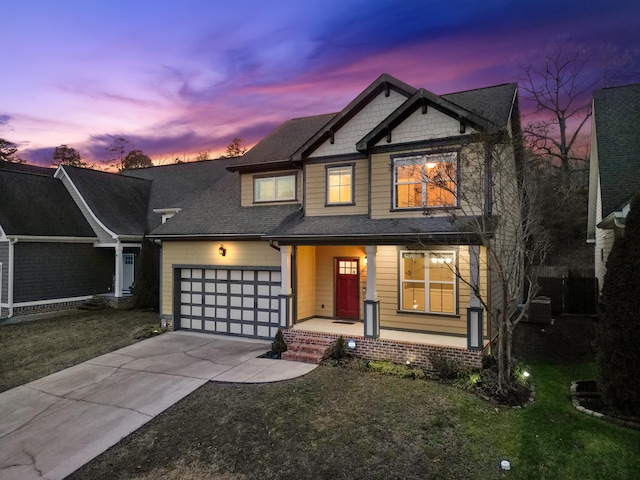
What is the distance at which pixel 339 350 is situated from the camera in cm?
973

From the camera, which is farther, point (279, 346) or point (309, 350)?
point (279, 346)

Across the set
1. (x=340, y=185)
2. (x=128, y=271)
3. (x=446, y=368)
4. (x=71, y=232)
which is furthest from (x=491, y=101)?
(x=71, y=232)

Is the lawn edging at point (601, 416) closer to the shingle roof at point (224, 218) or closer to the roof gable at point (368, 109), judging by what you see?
the roof gable at point (368, 109)

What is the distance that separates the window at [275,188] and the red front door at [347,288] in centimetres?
310

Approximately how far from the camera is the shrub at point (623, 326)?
19.6 feet

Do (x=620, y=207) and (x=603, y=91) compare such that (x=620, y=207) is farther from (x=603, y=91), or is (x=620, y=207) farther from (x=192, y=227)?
(x=192, y=227)

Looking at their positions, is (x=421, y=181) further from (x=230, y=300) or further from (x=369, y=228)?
(x=230, y=300)

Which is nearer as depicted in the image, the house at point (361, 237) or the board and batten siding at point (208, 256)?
the house at point (361, 237)

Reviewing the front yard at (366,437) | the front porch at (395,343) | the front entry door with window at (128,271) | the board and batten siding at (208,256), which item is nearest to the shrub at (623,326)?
the front yard at (366,437)

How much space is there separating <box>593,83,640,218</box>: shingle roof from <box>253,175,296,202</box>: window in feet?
30.3

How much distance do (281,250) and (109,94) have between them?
696 inches

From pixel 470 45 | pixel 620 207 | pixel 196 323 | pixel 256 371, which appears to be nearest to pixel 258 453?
pixel 256 371

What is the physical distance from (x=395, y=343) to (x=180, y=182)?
17.9 metres

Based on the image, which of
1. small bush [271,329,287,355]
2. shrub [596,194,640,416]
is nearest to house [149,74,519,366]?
small bush [271,329,287,355]
